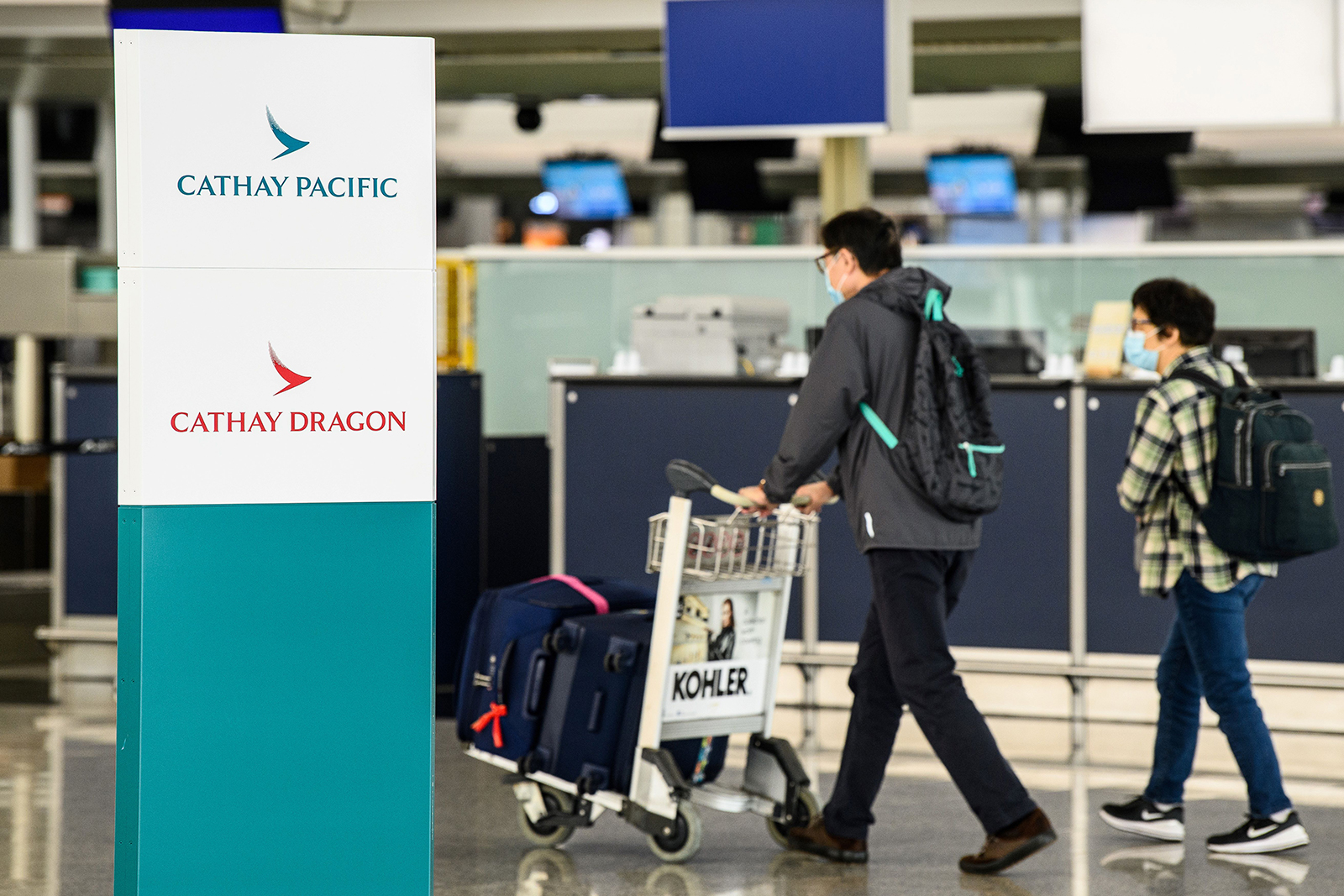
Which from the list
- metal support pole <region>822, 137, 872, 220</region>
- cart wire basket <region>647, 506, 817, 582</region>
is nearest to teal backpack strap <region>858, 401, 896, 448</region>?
cart wire basket <region>647, 506, 817, 582</region>

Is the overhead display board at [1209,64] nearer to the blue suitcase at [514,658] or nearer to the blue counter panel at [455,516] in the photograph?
the blue counter panel at [455,516]

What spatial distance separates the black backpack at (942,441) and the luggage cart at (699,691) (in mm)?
306

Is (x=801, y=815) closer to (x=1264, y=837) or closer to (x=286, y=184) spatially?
(x=1264, y=837)

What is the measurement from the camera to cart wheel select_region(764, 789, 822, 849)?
384 centimetres

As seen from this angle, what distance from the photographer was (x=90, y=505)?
6496 mm

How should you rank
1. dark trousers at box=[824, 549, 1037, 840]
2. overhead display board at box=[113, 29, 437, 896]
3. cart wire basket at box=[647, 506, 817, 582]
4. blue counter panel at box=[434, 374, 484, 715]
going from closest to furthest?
1. overhead display board at box=[113, 29, 437, 896]
2. dark trousers at box=[824, 549, 1037, 840]
3. cart wire basket at box=[647, 506, 817, 582]
4. blue counter panel at box=[434, 374, 484, 715]

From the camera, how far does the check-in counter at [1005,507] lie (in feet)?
16.8

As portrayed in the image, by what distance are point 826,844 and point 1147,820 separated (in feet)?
2.69

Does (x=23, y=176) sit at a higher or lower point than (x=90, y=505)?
higher

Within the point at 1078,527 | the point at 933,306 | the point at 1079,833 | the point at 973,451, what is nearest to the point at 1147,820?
the point at 1079,833

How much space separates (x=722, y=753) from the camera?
392 centimetres

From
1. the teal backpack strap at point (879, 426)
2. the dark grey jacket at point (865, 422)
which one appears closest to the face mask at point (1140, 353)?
the dark grey jacket at point (865, 422)

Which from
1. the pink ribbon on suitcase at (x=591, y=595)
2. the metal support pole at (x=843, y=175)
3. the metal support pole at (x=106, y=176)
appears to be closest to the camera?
the pink ribbon on suitcase at (x=591, y=595)

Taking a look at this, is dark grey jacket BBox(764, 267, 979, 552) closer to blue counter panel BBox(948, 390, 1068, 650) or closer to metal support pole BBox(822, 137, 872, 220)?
blue counter panel BBox(948, 390, 1068, 650)
